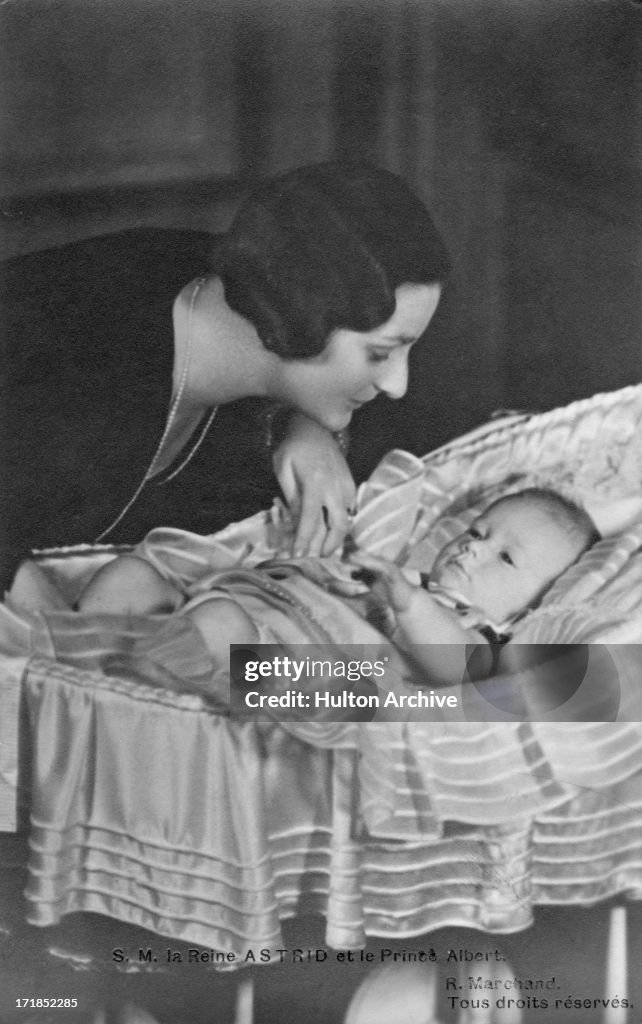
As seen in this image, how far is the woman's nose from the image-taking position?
179 cm

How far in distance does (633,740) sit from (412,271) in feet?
2.89

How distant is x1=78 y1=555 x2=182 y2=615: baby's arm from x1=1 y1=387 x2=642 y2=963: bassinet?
0.12ft

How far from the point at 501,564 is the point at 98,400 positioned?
29.0 inches

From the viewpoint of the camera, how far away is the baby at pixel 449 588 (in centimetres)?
174

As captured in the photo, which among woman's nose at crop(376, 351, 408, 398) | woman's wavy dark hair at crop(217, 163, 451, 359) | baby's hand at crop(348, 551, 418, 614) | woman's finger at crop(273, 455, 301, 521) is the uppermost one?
woman's wavy dark hair at crop(217, 163, 451, 359)

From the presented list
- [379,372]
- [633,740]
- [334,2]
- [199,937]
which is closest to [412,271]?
[379,372]

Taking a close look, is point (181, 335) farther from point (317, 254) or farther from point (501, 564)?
point (501, 564)

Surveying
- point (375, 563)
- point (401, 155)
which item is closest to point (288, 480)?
point (375, 563)

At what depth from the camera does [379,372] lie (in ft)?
5.87

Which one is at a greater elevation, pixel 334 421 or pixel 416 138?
pixel 416 138

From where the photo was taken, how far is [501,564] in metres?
A: 1.76

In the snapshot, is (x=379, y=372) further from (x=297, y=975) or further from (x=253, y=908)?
(x=297, y=975)

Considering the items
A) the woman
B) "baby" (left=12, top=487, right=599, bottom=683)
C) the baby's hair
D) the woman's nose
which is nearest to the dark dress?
the woman

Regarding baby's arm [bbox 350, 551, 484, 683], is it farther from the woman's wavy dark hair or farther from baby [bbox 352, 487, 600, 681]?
the woman's wavy dark hair
